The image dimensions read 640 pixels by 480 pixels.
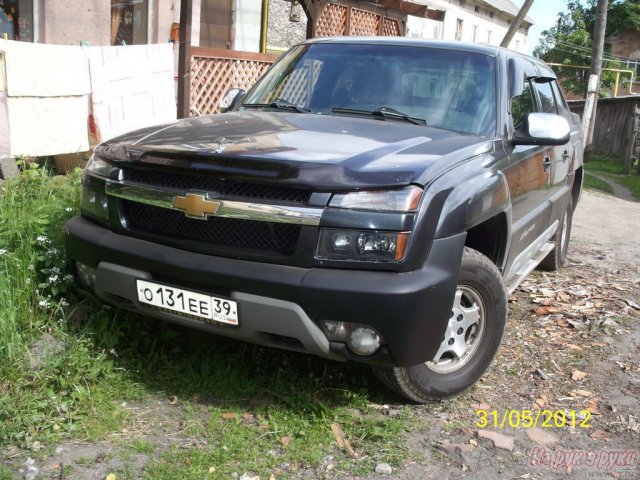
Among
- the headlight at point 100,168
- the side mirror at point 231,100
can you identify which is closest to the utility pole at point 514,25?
the side mirror at point 231,100

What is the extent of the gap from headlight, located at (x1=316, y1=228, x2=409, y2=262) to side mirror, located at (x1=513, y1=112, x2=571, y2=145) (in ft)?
4.80

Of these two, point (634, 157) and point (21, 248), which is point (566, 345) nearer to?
point (21, 248)

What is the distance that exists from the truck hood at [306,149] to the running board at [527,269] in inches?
44.5

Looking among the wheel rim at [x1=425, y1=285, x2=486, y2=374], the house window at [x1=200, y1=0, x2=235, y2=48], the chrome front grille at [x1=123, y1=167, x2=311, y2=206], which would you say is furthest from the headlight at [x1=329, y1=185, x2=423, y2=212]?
the house window at [x1=200, y1=0, x2=235, y2=48]

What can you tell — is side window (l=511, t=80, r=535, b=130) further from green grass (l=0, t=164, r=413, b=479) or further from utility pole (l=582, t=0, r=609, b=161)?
utility pole (l=582, t=0, r=609, b=161)

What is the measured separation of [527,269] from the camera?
4.78 meters

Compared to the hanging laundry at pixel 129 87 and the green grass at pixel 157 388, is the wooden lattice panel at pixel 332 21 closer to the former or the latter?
the hanging laundry at pixel 129 87

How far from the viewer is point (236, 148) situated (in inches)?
122

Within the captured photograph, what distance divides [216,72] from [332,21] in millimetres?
4897

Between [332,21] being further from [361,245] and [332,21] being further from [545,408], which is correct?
[361,245]

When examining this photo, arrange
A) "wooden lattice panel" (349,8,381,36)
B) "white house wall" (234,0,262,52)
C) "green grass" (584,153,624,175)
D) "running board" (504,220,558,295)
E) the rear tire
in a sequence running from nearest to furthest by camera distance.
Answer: "running board" (504,220,558,295)
the rear tire
"white house wall" (234,0,262,52)
"wooden lattice panel" (349,8,381,36)
"green grass" (584,153,624,175)

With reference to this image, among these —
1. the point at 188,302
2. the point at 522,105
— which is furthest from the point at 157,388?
the point at 522,105

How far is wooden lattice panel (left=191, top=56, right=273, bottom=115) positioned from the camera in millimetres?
9422
